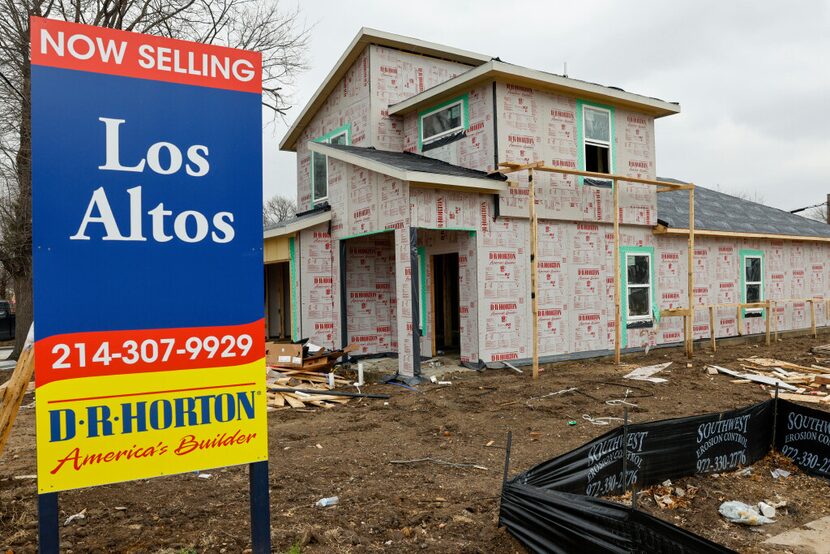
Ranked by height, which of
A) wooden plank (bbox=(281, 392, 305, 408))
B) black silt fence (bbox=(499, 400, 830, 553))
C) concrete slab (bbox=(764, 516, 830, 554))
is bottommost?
concrete slab (bbox=(764, 516, 830, 554))

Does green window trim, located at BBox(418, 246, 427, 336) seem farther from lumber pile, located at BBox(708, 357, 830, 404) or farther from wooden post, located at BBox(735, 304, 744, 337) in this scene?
wooden post, located at BBox(735, 304, 744, 337)

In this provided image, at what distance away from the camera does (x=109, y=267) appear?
3.11 metres

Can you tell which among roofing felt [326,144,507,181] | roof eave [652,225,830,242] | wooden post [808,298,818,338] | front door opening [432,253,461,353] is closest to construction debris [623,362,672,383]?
roof eave [652,225,830,242]

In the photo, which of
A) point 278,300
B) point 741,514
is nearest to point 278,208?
point 278,300

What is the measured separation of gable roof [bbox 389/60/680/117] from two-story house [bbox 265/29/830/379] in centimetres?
4

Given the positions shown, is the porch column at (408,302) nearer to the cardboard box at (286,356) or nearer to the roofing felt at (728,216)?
the cardboard box at (286,356)

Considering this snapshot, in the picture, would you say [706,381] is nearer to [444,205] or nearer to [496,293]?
[496,293]

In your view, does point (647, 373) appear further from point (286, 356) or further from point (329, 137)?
point (329, 137)

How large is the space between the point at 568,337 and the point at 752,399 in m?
4.31

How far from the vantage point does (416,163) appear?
1279 centimetres

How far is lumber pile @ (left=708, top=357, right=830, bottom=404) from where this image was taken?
10.1m

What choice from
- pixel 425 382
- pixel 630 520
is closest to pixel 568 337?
pixel 425 382

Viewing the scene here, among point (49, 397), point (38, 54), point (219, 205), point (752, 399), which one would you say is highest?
point (38, 54)

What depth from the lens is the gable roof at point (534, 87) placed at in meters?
12.2
